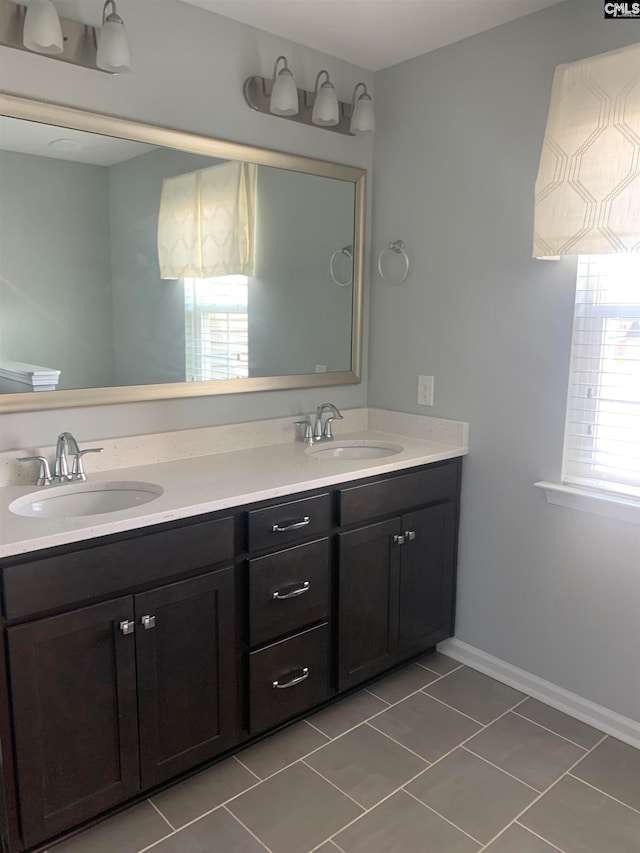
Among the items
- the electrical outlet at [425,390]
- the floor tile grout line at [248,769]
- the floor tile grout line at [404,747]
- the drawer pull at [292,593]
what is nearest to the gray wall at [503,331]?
the electrical outlet at [425,390]

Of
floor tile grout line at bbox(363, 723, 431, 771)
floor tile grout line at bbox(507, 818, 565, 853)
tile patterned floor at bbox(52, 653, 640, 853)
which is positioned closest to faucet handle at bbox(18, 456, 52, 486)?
tile patterned floor at bbox(52, 653, 640, 853)

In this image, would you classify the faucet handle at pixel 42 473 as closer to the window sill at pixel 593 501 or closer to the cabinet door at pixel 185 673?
the cabinet door at pixel 185 673

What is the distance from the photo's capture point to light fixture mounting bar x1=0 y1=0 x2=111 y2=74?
72.9 inches

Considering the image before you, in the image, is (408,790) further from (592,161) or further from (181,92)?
(181,92)

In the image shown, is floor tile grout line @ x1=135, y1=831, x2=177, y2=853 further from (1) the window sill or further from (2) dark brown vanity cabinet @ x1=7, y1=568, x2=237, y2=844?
(1) the window sill

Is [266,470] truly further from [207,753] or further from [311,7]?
[311,7]

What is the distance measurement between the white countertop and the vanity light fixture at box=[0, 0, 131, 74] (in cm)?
123

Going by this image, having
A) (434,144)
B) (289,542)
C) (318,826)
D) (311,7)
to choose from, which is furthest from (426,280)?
(318,826)

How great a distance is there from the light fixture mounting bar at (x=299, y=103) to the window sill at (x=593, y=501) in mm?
1606

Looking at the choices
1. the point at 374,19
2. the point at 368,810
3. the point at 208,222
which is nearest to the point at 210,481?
the point at 208,222

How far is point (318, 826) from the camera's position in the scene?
1.86 metres

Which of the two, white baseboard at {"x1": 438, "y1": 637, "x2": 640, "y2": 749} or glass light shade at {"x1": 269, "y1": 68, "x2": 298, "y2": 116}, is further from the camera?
glass light shade at {"x1": 269, "y1": 68, "x2": 298, "y2": 116}

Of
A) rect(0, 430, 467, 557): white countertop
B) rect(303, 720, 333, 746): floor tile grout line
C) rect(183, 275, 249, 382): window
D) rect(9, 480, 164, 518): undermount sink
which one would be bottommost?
rect(303, 720, 333, 746): floor tile grout line

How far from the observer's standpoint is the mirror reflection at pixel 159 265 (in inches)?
78.4
